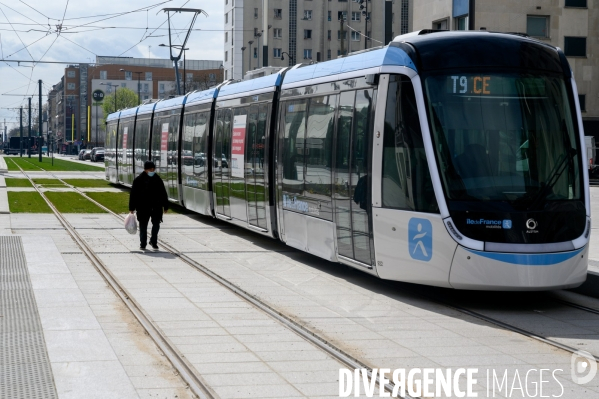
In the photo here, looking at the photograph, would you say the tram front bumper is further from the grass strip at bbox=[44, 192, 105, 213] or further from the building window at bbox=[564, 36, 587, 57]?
the building window at bbox=[564, 36, 587, 57]

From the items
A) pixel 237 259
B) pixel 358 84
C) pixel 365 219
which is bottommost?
pixel 237 259

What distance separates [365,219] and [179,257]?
182 inches

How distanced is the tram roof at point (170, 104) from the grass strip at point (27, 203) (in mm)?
4242

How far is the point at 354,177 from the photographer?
40.3 ft

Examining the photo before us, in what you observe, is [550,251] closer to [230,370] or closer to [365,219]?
[365,219]

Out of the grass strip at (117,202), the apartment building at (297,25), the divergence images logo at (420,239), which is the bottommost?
the grass strip at (117,202)

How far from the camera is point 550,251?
10586 mm

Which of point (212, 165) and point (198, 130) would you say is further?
point (198, 130)

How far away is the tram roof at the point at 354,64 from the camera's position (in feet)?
37.4

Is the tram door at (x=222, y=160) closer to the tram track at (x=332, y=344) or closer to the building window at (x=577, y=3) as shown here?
the tram track at (x=332, y=344)

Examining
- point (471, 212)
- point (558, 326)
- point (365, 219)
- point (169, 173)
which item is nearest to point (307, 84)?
point (365, 219)

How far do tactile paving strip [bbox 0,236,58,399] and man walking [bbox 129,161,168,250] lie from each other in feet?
10.4

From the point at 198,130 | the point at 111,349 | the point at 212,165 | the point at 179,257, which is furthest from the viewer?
the point at 198,130

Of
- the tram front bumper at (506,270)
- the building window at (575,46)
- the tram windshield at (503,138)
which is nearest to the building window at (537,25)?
the building window at (575,46)
